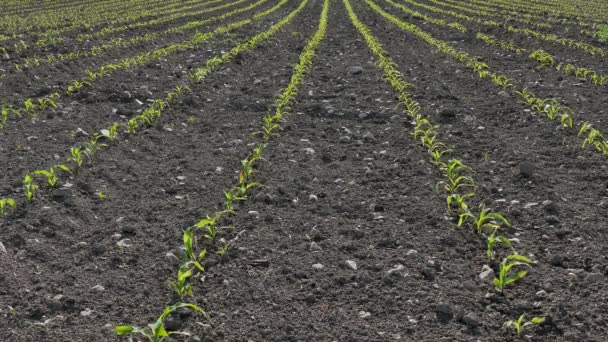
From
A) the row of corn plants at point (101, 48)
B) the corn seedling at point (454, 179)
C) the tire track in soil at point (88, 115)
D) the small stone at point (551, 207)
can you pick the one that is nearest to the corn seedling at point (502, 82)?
the corn seedling at point (454, 179)

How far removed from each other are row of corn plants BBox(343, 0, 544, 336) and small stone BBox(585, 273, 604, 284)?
1.22ft

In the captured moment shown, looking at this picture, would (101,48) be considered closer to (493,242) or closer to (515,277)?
(493,242)

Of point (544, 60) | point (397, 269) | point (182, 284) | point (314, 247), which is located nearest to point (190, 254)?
point (182, 284)

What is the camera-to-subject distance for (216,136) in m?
7.04

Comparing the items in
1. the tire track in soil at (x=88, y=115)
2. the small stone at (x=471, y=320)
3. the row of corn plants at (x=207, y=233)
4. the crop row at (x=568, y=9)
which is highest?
the tire track in soil at (x=88, y=115)

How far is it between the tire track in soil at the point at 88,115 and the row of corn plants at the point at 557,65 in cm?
686

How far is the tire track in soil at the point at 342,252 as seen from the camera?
136 inches

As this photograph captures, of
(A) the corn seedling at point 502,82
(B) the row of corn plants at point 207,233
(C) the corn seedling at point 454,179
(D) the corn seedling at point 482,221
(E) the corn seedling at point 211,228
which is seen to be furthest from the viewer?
(A) the corn seedling at point 502,82

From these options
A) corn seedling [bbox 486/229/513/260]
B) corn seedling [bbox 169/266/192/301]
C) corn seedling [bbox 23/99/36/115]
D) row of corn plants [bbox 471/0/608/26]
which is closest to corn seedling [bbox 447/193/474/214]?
corn seedling [bbox 486/229/513/260]

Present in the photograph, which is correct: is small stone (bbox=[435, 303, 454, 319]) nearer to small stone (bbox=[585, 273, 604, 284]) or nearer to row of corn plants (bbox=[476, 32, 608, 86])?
small stone (bbox=[585, 273, 604, 284])

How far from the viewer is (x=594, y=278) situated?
376cm

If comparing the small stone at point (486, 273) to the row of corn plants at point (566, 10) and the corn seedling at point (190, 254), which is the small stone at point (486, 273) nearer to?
the corn seedling at point (190, 254)

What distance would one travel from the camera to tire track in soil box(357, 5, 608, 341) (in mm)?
3581

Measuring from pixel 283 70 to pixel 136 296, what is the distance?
8155 mm
